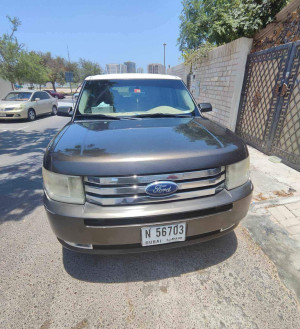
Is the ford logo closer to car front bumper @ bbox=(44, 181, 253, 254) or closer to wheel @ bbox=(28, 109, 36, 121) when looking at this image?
car front bumper @ bbox=(44, 181, 253, 254)

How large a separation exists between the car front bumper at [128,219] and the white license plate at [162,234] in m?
0.04

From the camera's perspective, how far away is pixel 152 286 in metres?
1.76

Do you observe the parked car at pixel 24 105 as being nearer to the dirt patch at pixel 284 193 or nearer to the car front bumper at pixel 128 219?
the car front bumper at pixel 128 219

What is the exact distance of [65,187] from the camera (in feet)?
4.94

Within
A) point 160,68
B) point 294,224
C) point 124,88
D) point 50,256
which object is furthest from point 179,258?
point 160,68

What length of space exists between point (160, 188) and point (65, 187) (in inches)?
27.6

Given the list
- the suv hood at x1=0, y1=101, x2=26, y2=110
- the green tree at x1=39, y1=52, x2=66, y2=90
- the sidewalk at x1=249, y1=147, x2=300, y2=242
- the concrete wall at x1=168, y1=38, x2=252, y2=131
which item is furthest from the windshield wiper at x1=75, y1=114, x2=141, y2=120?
the green tree at x1=39, y1=52, x2=66, y2=90

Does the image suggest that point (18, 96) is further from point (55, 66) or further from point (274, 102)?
point (55, 66)

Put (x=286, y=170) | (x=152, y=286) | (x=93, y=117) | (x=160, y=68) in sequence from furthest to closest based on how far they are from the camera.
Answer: (x=160, y=68)
(x=286, y=170)
(x=93, y=117)
(x=152, y=286)

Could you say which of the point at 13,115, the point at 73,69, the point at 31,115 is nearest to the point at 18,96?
the point at 31,115

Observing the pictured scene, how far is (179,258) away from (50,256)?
131 centimetres

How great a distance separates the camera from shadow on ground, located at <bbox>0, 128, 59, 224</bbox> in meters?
2.94

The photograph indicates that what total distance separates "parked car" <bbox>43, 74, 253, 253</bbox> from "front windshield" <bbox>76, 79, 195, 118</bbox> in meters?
0.80

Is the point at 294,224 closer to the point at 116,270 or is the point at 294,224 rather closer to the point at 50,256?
the point at 116,270
